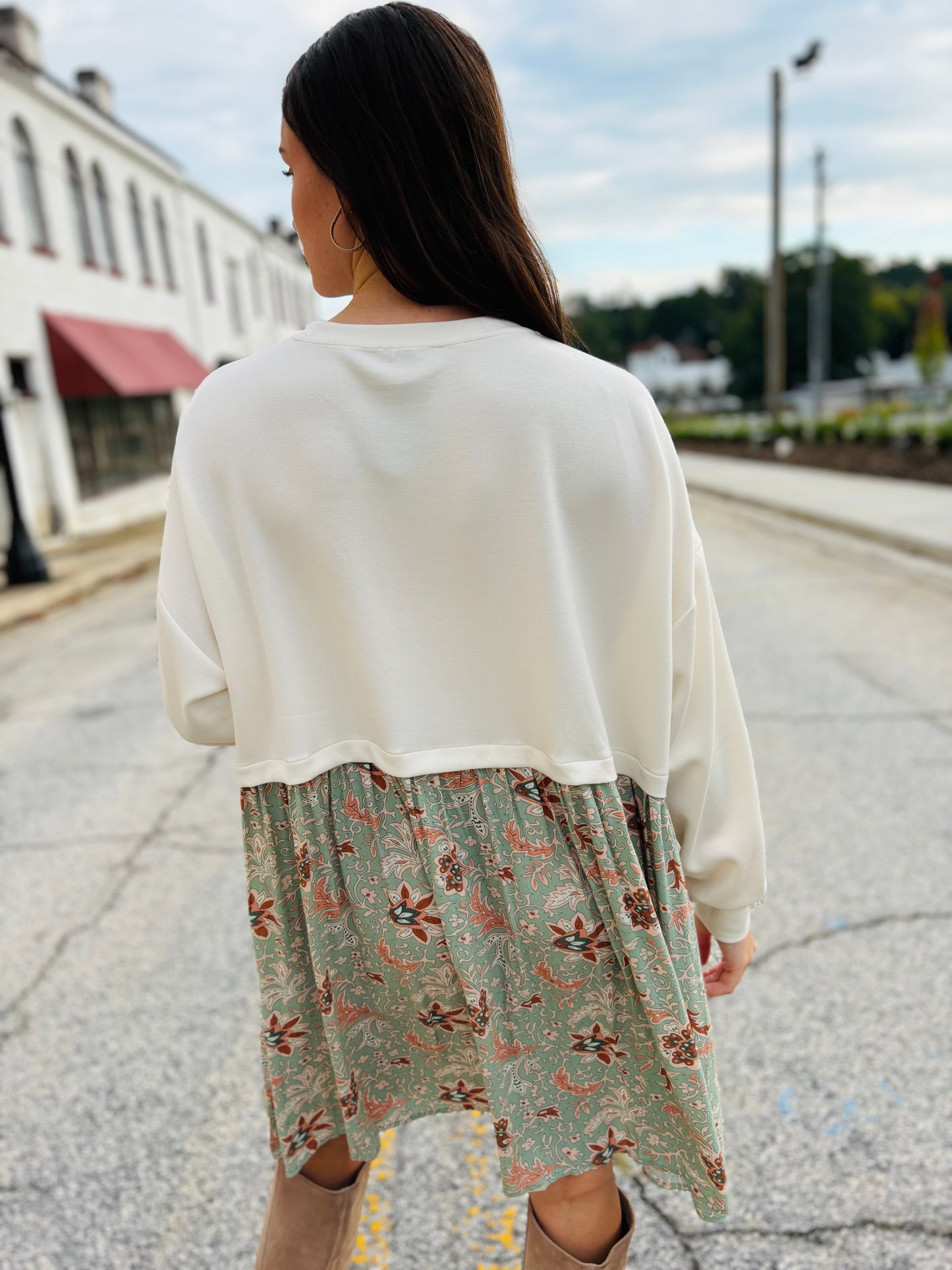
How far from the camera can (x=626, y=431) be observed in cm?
107

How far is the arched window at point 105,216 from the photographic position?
17.3 metres

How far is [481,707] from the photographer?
1170 mm

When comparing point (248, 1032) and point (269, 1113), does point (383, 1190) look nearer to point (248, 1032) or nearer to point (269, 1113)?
point (248, 1032)

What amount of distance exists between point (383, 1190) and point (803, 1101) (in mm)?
960

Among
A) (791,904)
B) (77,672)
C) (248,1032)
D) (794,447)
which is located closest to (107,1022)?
(248,1032)

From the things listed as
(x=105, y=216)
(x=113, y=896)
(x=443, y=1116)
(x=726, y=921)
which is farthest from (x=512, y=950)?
(x=105, y=216)

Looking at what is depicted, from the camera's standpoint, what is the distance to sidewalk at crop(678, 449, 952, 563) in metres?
9.80

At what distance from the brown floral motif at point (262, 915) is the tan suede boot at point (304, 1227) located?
366mm

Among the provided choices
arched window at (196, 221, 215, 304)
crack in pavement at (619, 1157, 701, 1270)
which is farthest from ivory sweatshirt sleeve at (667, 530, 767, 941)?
arched window at (196, 221, 215, 304)

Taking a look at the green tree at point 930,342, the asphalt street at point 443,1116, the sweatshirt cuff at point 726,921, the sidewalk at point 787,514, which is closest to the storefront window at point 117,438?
the sidewalk at point 787,514

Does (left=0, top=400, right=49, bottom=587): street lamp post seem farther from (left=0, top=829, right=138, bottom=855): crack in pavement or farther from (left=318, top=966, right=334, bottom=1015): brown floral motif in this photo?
(left=318, top=966, right=334, bottom=1015): brown floral motif

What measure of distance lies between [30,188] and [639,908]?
55.9 ft

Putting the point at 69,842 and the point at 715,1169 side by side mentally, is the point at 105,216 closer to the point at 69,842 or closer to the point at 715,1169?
the point at 69,842

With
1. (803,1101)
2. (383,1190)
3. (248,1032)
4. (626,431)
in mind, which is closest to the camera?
(626,431)
